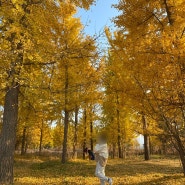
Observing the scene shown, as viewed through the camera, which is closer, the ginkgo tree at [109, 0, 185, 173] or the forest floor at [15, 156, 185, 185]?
the ginkgo tree at [109, 0, 185, 173]

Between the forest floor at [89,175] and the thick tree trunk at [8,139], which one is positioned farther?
the forest floor at [89,175]

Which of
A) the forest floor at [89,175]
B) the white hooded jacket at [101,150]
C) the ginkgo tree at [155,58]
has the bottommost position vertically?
the forest floor at [89,175]

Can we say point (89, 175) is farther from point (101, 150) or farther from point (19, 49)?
point (19, 49)

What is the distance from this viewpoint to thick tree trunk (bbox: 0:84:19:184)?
21.8 ft

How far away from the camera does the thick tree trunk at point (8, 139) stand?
664cm

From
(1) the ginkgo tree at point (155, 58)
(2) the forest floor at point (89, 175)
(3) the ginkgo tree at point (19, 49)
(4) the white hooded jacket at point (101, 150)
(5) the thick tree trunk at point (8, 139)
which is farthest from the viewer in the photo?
(2) the forest floor at point (89, 175)

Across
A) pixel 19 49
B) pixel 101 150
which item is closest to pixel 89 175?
pixel 101 150

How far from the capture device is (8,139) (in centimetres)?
678

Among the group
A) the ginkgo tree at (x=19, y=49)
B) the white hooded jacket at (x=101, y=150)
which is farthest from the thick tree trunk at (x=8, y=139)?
the white hooded jacket at (x=101, y=150)

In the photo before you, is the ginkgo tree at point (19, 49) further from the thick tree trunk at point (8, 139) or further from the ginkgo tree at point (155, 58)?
the ginkgo tree at point (155, 58)

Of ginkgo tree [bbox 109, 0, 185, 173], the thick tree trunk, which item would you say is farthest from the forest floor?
ginkgo tree [bbox 109, 0, 185, 173]

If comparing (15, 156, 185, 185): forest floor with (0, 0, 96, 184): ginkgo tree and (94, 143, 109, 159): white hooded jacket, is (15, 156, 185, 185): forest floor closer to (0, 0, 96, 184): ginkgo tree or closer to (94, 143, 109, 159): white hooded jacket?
(0, 0, 96, 184): ginkgo tree

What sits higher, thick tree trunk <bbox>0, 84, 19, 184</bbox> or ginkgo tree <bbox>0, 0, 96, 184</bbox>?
ginkgo tree <bbox>0, 0, 96, 184</bbox>

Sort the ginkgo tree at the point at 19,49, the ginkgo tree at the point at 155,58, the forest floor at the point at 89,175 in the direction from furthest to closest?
the forest floor at the point at 89,175 → the ginkgo tree at the point at 19,49 → the ginkgo tree at the point at 155,58
